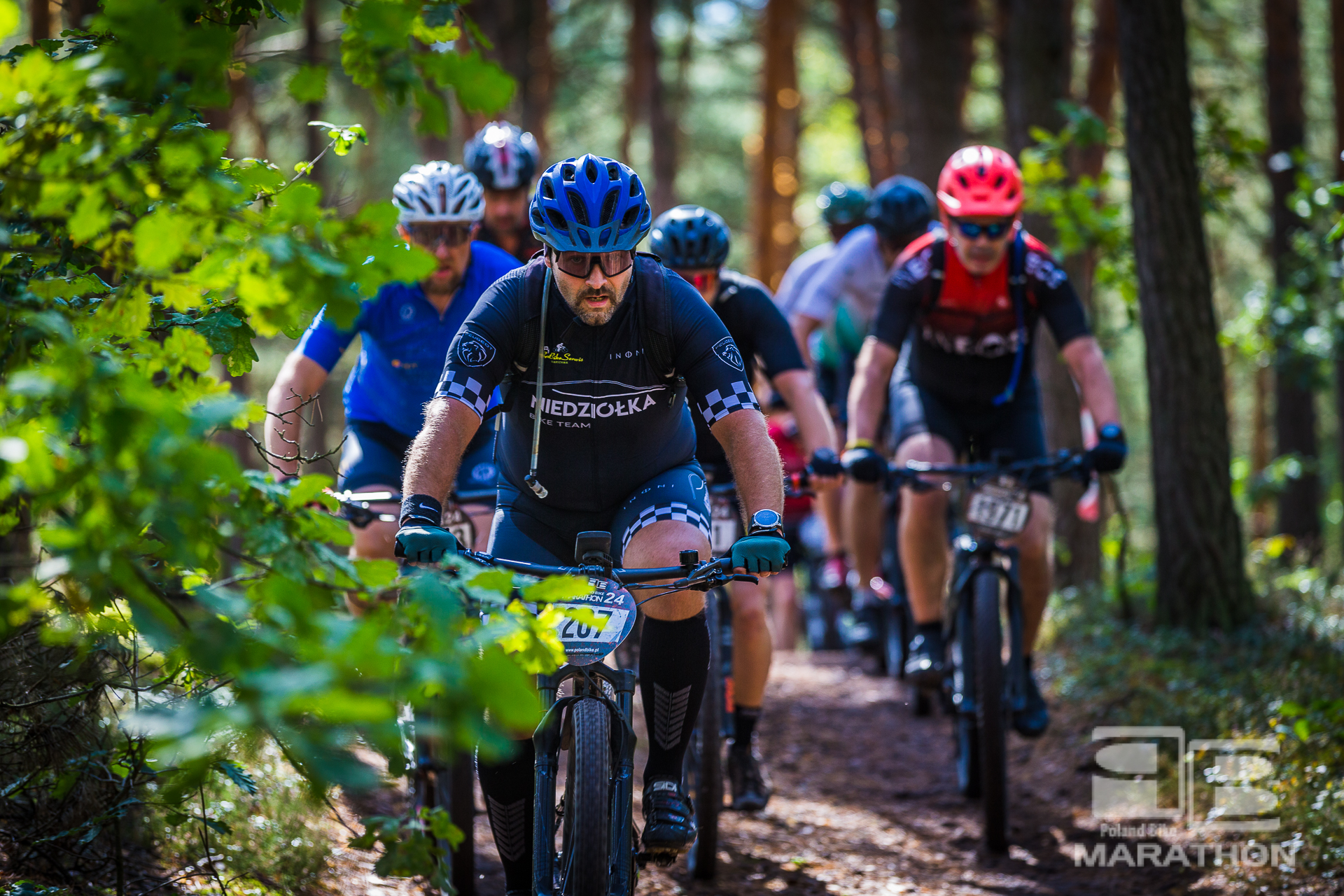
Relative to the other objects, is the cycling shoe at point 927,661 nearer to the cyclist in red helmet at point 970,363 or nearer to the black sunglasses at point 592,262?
the cyclist in red helmet at point 970,363

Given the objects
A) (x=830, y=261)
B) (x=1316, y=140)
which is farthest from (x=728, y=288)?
(x=1316, y=140)

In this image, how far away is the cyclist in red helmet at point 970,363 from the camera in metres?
6.00

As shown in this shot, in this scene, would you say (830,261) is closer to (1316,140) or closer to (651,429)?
(651,429)

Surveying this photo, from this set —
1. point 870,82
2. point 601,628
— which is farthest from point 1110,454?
point 870,82

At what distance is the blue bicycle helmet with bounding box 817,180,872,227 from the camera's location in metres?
9.85

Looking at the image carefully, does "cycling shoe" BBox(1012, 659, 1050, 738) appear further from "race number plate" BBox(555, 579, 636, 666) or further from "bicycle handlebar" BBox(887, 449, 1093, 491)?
"race number plate" BBox(555, 579, 636, 666)

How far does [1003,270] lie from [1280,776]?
105 inches

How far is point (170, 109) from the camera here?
2.49m

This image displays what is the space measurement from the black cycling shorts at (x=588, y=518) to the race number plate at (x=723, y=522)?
1.50 m

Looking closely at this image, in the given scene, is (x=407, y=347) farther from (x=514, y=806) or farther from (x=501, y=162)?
(x=514, y=806)

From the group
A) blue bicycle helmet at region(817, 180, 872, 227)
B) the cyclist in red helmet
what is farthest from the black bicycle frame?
blue bicycle helmet at region(817, 180, 872, 227)

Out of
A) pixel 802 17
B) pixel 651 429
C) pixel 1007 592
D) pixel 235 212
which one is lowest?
pixel 1007 592

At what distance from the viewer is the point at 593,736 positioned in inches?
136

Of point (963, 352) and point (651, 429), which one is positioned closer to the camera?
point (651, 429)
